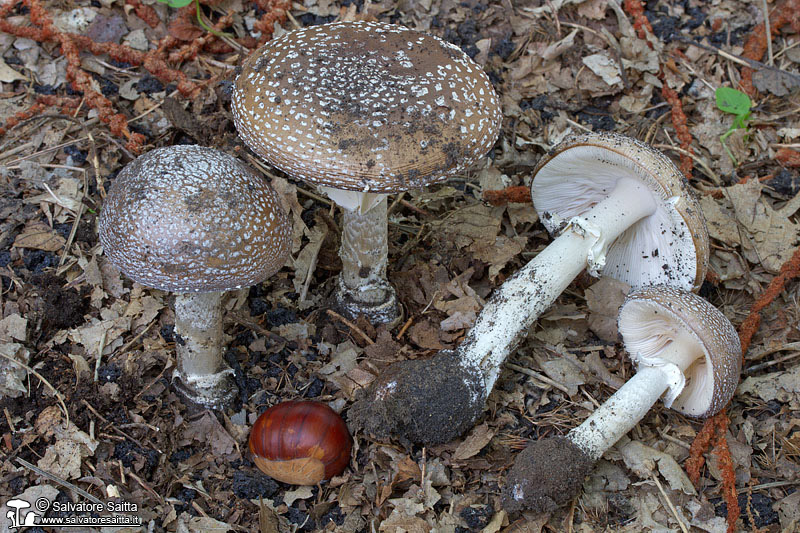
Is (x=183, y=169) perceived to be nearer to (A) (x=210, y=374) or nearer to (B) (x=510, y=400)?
(A) (x=210, y=374)

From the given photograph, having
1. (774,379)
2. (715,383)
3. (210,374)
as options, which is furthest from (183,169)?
(774,379)

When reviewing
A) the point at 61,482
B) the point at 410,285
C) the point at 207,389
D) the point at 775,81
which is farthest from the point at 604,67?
the point at 61,482

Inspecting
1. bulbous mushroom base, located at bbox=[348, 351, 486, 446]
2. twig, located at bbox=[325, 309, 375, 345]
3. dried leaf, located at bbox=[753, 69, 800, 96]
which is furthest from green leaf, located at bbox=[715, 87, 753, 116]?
twig, located at bbox=[325, 309, 375, 345]

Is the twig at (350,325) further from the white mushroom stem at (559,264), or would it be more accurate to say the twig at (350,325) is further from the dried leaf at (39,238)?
the dried leaf at (39,238)

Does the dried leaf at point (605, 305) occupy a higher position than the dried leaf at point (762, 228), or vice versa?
the dried leaf at point (762, 228)

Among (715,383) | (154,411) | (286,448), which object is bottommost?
(154,411)

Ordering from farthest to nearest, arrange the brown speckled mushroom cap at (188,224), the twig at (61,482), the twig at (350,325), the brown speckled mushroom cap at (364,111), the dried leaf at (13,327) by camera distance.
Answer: the twig at (350,325) < the dried leaf at (13,327) < the twig at (61,482) < the brown speckled mushroom cap at (364,111) < the brown speckled mushroom cap at (188,224)

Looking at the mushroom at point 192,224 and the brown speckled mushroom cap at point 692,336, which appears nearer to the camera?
the mushroom at point 192,224

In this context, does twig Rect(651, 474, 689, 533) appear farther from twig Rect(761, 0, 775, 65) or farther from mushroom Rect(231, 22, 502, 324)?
twig Rect(761, 0, 775, 65)

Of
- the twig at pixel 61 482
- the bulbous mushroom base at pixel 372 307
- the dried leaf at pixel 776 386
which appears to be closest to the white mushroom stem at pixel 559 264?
the bulbous mushroom base at pixel 372 307
